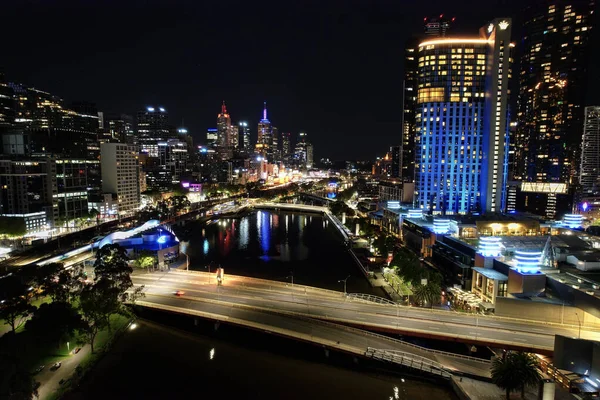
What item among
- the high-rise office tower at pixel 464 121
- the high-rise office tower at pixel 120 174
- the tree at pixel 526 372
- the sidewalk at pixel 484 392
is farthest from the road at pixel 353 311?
the high-rise office tower at pixel 120 174

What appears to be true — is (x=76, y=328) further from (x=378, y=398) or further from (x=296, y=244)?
(x=296, y=244)

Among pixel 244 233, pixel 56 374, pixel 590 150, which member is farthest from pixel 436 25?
pixel 56 374

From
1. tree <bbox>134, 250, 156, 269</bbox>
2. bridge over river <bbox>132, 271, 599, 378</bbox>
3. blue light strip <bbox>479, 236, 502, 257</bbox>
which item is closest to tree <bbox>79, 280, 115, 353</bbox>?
bridge over river <bbox>132, 271, 599, 378</bbox>

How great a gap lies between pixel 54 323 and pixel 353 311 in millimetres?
22642

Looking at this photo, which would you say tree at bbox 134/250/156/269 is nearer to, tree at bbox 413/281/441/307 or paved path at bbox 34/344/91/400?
paved path at bbox 34/344/91/400

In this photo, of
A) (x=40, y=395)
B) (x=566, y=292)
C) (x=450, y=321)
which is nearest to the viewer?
(x=40, y=395)

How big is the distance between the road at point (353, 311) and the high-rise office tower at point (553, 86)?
4085 inches

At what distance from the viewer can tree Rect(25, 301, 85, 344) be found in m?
26.7

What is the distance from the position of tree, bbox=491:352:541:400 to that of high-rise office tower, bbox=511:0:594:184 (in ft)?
364

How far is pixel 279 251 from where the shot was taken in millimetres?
66938

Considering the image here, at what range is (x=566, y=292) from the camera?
32.9 m

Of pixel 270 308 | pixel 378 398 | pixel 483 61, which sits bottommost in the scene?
pixel 378 398

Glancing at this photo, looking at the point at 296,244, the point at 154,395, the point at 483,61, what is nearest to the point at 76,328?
the point at 154,395

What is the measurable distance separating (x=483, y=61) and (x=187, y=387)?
79.8m
